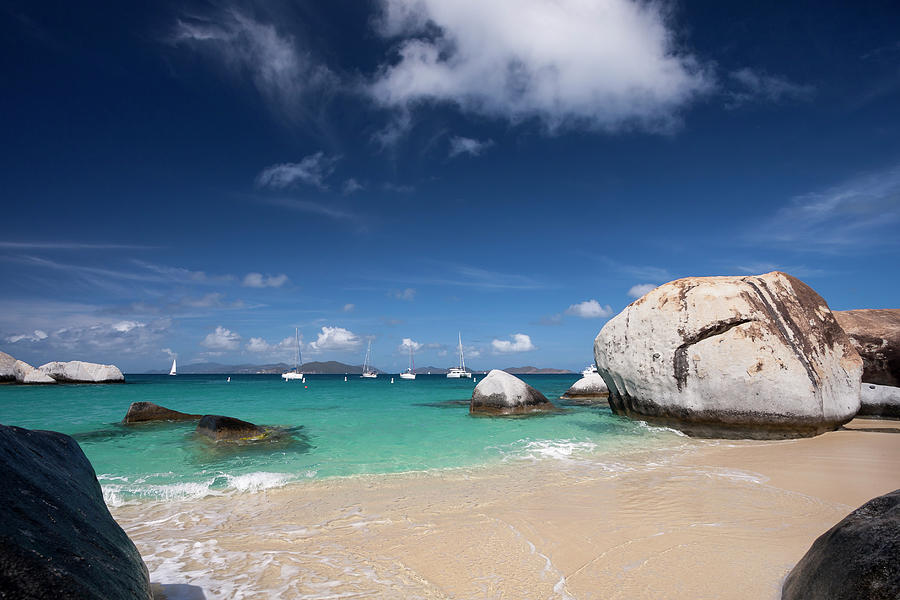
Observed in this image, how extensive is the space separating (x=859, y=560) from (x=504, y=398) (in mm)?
17456

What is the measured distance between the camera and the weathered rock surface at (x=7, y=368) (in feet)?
156

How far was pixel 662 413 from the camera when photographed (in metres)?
13.4

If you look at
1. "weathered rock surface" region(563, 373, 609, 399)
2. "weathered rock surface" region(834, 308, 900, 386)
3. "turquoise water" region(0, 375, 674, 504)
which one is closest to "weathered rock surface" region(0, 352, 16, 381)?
"turquoise water" region(0, 375, 674, 504)

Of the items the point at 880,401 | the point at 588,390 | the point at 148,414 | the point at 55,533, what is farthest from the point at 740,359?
the point at 148,414

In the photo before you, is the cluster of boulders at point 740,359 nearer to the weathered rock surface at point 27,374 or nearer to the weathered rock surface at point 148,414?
the weathered rock surface at point 148,414

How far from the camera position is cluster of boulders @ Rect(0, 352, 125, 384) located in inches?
1885

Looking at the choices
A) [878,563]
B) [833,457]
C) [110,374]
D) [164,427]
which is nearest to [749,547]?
[878,563]

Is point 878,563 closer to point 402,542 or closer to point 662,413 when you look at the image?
point 402,542

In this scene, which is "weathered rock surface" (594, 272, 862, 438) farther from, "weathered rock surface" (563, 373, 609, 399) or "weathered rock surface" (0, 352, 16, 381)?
"weathered rock surface" (0, 352, 16, 381)

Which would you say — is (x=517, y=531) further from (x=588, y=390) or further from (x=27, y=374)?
(x=27, y=374)

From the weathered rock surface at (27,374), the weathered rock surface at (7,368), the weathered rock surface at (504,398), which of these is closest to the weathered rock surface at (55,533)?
the weathered rock surface at (504,398)

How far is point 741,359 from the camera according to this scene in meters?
11.6

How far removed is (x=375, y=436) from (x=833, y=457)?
1087 centimetres

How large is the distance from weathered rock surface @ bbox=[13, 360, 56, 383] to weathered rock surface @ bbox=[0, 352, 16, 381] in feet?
0.76
